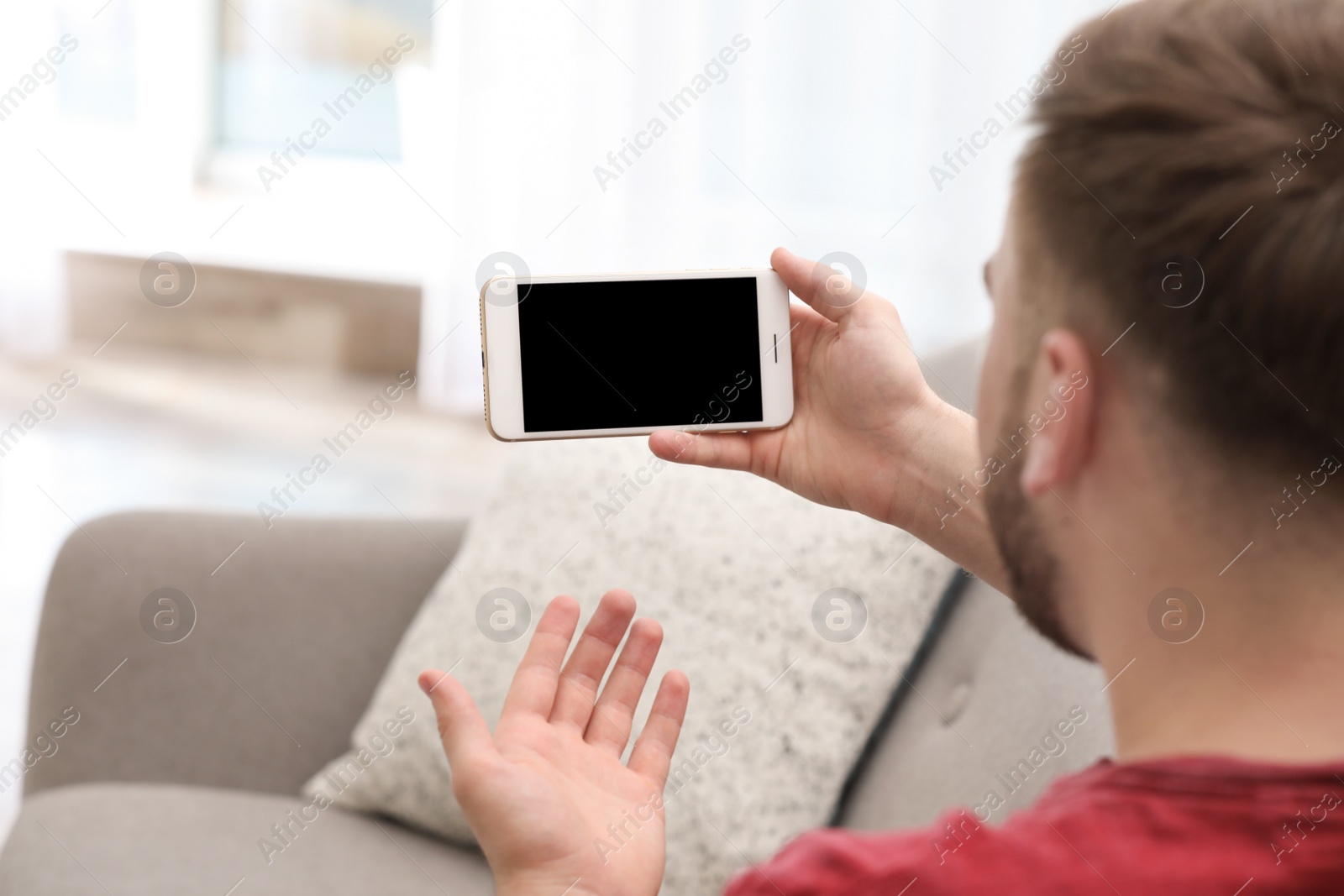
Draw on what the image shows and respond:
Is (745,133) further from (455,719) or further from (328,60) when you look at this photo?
(455,719)

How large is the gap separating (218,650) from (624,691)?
74cm

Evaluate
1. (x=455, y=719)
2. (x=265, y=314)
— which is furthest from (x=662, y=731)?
(x=265, y=314)

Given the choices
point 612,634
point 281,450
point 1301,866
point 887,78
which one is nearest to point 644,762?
point 612,634

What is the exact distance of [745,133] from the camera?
2863mm

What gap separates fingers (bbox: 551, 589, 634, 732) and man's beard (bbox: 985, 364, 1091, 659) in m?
0.32

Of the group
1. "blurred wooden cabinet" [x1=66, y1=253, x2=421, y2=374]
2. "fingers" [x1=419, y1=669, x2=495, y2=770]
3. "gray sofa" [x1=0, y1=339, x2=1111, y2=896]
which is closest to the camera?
"fingers" [x1=419, y1=669, x2=495, y2=770]

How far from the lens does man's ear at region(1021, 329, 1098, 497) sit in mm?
531

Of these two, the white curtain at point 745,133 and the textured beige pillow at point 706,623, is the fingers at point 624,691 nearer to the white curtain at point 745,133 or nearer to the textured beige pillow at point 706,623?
the textured beige pillow at point 706,623

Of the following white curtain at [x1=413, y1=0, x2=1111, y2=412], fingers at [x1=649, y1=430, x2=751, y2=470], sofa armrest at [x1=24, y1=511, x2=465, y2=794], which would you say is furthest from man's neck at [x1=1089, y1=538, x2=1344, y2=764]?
white curtain at [x1=413, y1=0, x2=1111, y2=412]

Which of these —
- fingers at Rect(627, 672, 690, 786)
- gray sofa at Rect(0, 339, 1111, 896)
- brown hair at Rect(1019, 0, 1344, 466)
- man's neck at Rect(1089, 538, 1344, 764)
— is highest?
brown hair at Rect(1019, 0, 1344, 466)

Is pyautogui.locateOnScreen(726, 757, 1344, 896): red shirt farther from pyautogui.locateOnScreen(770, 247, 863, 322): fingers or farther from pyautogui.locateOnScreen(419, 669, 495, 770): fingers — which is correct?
pyautogui.locateOnScreen(770, 247, 863, 322): fingers

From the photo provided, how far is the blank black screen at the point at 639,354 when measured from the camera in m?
0.99

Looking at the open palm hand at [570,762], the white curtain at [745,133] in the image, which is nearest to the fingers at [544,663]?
the open palm hand at [570,762]

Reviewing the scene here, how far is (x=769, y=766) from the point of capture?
114 centimetres
